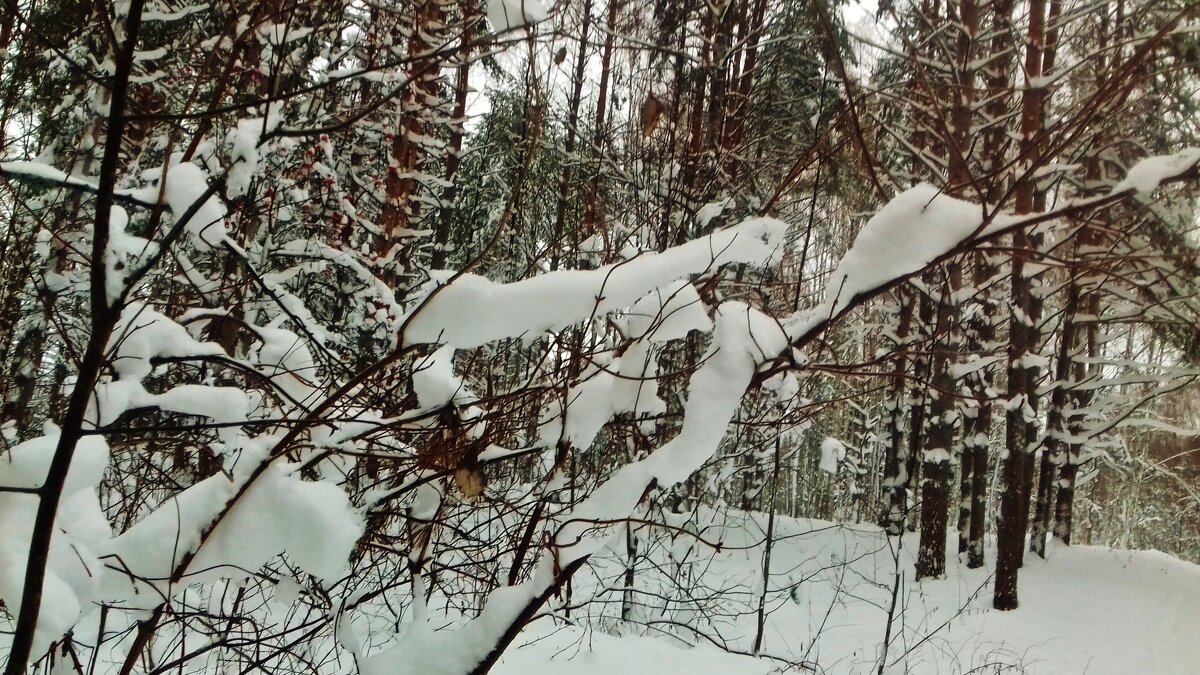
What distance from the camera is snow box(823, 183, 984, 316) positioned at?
5.70 feet

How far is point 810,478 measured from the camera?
25.2 meters

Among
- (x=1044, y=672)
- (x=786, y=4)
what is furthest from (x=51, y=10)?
(x=1044, y=672)

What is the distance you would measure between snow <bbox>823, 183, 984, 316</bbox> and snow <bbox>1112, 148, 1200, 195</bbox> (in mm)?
311

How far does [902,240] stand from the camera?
179cm

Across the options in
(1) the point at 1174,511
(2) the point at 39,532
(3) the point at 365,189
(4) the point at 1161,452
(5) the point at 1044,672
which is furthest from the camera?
(1) the point at 1174,511

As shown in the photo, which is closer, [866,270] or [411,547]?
[866,270]

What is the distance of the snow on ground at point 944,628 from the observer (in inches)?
186

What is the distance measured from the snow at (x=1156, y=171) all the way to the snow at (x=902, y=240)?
0.31 m

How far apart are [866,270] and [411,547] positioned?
1764mm

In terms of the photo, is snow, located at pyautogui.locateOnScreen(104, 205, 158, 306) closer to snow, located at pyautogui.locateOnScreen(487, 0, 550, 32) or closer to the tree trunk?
snow, located at pyautogui.locateOnScreen(487, 0, 550, 32)

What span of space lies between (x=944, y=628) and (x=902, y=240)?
282 inches

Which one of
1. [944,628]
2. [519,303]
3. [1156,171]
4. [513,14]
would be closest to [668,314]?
[519,303]

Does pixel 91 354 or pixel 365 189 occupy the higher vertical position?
pixel 365 189

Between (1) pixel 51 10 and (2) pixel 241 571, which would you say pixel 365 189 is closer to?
(1) pixel 51 10
